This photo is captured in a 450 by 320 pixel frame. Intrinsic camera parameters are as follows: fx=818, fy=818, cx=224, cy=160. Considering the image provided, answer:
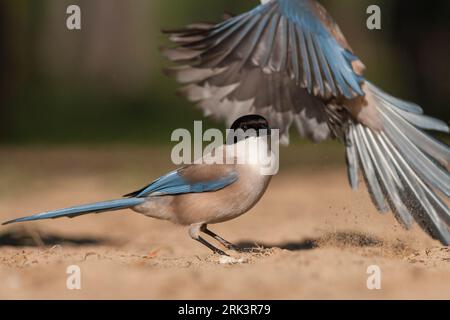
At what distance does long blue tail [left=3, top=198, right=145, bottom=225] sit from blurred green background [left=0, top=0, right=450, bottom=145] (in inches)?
375

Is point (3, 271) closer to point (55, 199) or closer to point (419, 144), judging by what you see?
point (419, 144)

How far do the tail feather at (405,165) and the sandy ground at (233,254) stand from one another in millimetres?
219

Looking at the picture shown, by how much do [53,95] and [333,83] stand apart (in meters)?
15.0

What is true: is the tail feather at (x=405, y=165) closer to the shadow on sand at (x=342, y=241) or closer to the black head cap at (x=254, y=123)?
the shadow on sand at (x=342, y=241)

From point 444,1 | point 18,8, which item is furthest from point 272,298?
point 444,1

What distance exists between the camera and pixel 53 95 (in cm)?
2014

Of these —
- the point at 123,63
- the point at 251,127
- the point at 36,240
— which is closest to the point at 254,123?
the point at 251,127

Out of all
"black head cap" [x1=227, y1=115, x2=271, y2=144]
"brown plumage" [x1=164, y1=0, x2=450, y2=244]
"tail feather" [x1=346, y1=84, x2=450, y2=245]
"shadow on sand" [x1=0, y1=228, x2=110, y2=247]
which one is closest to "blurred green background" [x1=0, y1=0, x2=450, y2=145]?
"shadow on sand" [x1=0, y1=228, x2=110, y2=247]

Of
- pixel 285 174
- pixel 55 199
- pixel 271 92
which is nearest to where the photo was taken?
pixel 271 92

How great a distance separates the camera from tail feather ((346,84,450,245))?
6344 millimetres

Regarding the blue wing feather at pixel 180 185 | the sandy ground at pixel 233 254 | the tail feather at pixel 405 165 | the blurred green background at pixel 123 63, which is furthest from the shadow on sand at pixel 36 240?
the blurred green background at pixel 123 63

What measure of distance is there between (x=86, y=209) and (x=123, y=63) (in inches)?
587

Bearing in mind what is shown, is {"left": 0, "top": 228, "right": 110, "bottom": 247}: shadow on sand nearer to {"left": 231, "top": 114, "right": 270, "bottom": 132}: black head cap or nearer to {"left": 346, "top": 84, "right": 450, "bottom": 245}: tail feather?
{"left": 231, "top": 114, "right": 270, "bottom": 132}: black head cap

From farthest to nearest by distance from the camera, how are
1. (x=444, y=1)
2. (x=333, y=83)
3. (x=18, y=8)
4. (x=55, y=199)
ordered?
1. (x=444, y=1)
2. (x=18, y=8)
3. (x=55, y=199)
4. (x=333, y=83)
